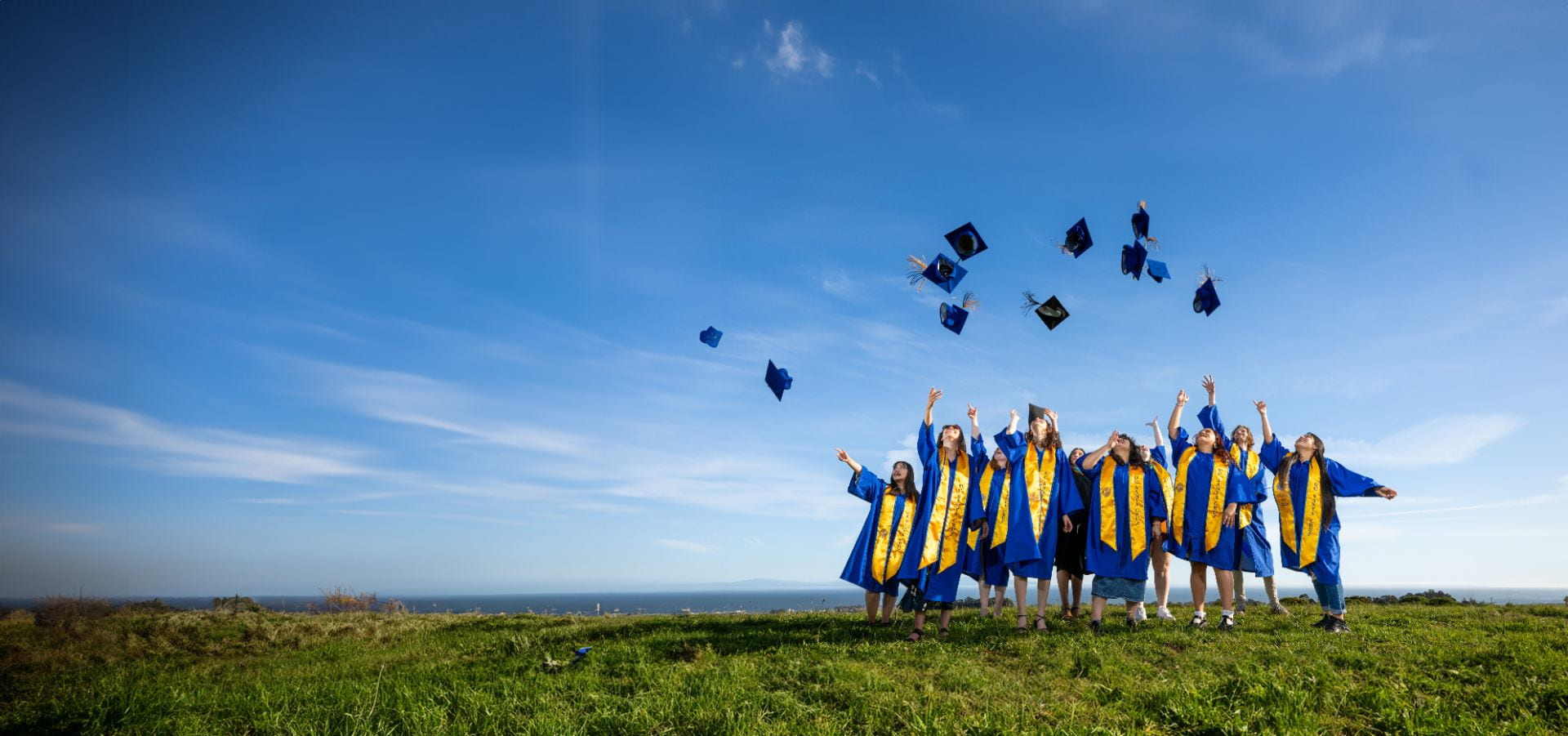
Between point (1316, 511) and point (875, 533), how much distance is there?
541 centimetres

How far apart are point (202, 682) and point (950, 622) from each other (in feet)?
25.4

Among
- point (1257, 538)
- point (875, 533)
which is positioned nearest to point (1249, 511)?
point (1257, 538)

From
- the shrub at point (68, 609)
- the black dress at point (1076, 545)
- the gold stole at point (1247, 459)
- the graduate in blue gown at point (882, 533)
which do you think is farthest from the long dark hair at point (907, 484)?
the shrub at point (68, 609)

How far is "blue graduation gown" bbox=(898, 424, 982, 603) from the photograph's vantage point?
29.7 ft

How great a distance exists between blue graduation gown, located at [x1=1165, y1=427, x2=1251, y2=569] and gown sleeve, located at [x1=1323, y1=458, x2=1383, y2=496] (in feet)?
3.16

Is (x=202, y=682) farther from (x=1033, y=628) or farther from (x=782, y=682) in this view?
(x=1033, y=628)

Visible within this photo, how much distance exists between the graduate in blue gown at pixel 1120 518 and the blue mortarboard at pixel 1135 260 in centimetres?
336

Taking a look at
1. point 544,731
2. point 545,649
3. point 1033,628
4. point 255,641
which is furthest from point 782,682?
point 255,641

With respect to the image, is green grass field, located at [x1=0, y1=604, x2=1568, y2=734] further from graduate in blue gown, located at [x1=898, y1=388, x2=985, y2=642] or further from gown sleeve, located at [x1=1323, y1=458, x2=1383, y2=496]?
gown sleeve, located at [x1=1323, y1=458, x2=1383, y2=496]

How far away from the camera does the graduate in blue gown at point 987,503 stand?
950cm

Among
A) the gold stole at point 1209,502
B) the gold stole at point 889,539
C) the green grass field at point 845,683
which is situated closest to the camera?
the green grass field at point 845,683

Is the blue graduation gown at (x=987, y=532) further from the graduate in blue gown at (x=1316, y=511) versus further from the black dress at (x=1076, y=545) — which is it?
the graduate in blue gown at (x=1316, y=511)

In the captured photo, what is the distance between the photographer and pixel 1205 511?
1021cm

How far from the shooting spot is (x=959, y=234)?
41.5ft
